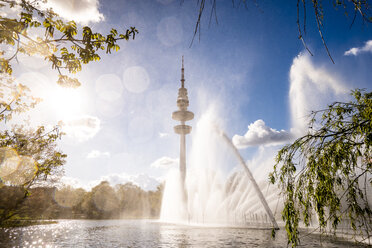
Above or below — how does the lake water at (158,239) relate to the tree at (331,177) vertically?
below

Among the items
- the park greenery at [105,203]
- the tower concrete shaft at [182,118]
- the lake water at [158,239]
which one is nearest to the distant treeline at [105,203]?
the park greenery at [105,203]

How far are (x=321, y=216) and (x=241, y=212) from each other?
91.0 ft

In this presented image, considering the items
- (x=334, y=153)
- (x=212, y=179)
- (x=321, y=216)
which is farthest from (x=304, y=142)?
(x=212, y=179)

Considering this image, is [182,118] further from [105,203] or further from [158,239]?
[158,239]

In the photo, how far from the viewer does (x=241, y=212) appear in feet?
94.9

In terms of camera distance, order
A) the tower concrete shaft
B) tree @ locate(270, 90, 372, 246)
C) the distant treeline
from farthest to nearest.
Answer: the tower concrete shaft → the distant treeline → tree @ locate(270, 90, 372, 246)

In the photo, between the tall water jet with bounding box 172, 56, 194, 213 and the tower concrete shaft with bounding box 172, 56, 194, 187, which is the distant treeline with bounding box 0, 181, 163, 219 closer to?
the tall water jet with bounding box 172, 56, 194, 213

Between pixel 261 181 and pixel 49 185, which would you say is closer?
pixel 49 185

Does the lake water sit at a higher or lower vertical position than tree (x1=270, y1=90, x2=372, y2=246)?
lower

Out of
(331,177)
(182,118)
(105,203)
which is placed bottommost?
(105,203)

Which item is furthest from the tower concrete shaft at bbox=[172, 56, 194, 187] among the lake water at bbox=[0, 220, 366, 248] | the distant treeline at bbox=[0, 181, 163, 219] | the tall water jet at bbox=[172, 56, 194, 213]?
the lake water at bbox=[0, 220, 366, 248]

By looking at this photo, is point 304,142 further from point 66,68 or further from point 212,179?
point 212,179

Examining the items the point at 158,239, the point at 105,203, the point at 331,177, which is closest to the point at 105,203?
the point at 105,203

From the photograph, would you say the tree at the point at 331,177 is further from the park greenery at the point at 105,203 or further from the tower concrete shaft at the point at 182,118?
the tower concrete shaft at the point at 182,118
